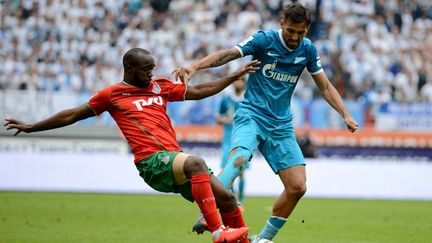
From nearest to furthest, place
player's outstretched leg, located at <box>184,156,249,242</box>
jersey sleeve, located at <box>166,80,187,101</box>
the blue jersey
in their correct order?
1. player's outstretched leg, located at <box>184,156,249,242</box>
2. jersey sleeve, located at <box>166,80,187,101</box>
3. the blue jersey

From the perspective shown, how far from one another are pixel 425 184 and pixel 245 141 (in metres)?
14.2

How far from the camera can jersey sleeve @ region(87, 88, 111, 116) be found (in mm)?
8734

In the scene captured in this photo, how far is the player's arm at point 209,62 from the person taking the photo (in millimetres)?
8562

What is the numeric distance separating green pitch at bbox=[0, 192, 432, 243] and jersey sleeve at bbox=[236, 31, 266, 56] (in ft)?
9.02

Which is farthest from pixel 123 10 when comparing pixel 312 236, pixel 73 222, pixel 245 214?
pixel 312 236

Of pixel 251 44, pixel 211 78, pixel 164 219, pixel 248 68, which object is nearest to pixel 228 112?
pixel 164 219

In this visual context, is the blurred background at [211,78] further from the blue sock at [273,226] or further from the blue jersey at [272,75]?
the blue sock at [273,226]

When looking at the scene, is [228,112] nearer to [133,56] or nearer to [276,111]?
[276,111]

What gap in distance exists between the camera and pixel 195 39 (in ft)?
93.7

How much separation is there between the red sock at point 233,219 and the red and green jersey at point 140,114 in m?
0.87

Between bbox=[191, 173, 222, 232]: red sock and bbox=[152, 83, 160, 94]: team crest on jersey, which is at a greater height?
bbox=[152, 83, 160, 94]: team crest on jersey

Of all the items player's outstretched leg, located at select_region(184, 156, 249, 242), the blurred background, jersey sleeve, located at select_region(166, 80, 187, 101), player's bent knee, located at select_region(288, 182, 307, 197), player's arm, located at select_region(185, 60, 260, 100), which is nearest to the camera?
player's outstretched leg, located at select_region(184, 156, 249, 242)

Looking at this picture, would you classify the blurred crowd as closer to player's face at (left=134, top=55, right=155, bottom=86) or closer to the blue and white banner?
the blue and white banner

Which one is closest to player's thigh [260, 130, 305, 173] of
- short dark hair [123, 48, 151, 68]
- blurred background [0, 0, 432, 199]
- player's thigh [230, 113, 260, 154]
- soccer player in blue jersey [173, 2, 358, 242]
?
soccer player in blue jersey [173, 2, 358, 242]
